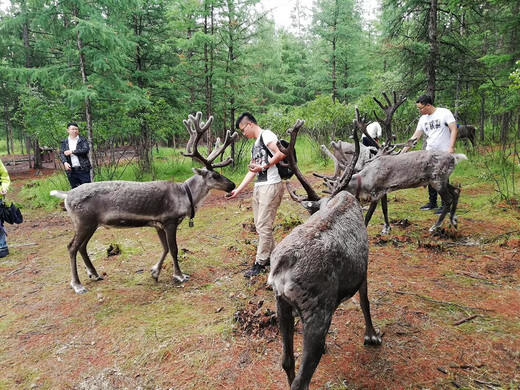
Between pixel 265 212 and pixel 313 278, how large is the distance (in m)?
2.49

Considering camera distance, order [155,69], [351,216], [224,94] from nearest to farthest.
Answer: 1. [351,216]
2. [224,94]
3. [155,69]

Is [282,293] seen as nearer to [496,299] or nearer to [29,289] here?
[496,299]

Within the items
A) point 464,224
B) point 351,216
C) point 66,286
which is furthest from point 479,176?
point 66,286

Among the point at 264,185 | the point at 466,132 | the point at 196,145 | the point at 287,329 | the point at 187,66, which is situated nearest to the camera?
the point at 287,329

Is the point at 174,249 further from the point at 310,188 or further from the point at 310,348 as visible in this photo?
the point at 310,348

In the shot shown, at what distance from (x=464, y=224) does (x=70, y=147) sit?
8.62 m

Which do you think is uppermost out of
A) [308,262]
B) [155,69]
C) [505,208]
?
[155,69]

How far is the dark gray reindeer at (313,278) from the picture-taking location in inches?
82.8

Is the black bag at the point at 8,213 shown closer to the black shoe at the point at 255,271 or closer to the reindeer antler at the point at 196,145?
the reindeer antler at the point at 196,145

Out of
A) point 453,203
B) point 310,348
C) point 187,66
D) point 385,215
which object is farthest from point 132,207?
point 187,66

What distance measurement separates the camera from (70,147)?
7.46m

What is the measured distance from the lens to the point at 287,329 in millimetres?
2330

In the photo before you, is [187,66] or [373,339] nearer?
[373,339]

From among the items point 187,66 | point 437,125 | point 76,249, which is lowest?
point 76,249
